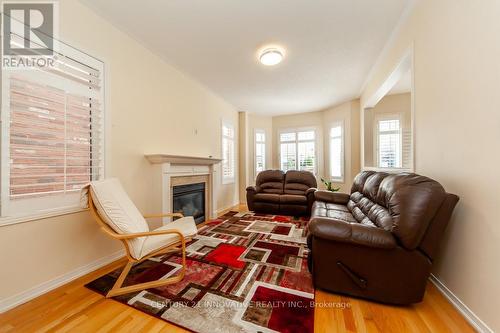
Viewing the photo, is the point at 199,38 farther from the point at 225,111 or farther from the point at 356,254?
the point at 356,254

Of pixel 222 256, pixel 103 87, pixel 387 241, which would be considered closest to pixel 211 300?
pixel 222 256

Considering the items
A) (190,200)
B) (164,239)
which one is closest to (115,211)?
(164,239)

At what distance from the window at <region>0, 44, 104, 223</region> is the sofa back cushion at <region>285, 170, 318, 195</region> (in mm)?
3693

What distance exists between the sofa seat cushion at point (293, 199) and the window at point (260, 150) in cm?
197

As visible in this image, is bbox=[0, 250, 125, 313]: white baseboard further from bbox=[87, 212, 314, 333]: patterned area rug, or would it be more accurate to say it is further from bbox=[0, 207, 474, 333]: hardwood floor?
bbox=[87, 212, 314, 333]: patterned area rug

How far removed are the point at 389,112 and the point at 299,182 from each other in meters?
2.84

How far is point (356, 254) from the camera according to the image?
1517 mm

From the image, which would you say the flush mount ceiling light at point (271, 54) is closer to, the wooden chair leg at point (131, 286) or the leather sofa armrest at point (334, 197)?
the leather sofa armrest at point (334, 197)

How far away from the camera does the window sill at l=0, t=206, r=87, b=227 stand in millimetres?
1462

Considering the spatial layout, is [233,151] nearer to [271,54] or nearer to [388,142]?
[271,54]

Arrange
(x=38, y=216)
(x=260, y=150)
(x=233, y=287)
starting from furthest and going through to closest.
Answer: (x=260, y=150), (x=233, y=287), (x=38, y=216)

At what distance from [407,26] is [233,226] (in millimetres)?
3625

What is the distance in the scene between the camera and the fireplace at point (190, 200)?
124 inches

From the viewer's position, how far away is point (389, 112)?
473 centimetres
